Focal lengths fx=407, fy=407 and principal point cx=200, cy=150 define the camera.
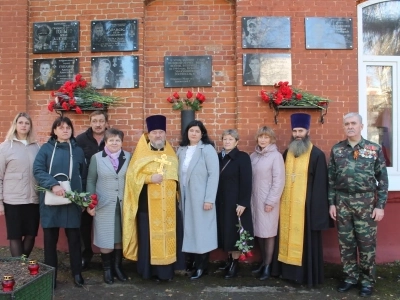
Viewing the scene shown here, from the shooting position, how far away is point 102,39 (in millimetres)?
5809

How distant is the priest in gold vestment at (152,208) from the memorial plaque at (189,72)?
124cm

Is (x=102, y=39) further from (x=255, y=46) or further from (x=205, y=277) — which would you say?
(x=205, y=277)

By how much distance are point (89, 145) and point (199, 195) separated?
1.55m

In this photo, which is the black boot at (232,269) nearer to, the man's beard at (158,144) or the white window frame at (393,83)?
the man's beard at (158,144)

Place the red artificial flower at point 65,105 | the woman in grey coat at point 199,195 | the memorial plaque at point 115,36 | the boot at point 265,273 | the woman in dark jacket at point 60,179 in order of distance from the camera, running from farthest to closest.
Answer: the memorial plaque at point 115,36 → the red artificial flower at point 65,105 → the boot at point 265,273 → the woman in grey coat at point 199,195 → the woman in dark jacket at point 60,179

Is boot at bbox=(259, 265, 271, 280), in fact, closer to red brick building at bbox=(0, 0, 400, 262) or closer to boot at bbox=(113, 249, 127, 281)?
red brick building at bbox=(0, 0, 400, 262)

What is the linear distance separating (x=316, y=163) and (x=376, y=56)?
231 centimetres

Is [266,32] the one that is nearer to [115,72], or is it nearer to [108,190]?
[115,72]

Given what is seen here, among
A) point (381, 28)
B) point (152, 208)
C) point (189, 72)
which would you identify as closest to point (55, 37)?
point (189, 72)

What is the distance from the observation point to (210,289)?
4625mm

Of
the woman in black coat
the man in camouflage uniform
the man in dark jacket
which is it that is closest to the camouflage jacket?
the man in camouflage uniform

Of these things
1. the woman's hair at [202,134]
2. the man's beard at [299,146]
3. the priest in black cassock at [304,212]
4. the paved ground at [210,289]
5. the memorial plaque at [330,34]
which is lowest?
the paved ground at [210,289]

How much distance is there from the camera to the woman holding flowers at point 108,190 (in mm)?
4609

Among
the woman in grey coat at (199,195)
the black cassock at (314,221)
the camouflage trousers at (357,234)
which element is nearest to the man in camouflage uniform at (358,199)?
the camouflage trousers at (357,234)
